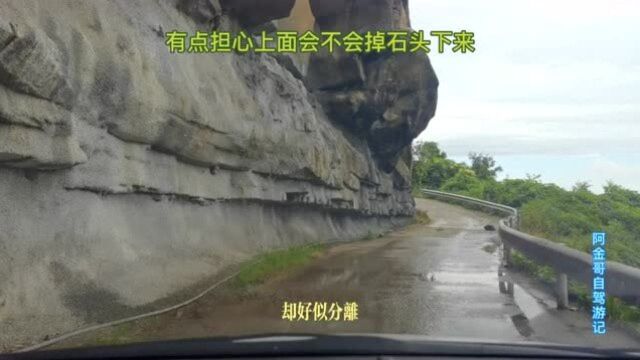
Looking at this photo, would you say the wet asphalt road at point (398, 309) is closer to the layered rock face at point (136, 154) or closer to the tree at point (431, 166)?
the layered rock face at point (136, 154)

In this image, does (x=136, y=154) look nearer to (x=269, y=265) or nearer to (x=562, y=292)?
(x=269, y=265)

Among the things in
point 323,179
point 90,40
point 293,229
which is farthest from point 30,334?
point 323,179

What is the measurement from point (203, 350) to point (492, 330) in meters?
3.10

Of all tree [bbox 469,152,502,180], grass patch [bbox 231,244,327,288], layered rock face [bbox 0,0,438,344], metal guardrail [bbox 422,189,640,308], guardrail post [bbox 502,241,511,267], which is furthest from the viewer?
tree [bbox 469,152,502,180]

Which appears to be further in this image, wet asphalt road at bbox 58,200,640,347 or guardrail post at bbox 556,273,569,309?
guardrail post at bbox 556,273,569,309

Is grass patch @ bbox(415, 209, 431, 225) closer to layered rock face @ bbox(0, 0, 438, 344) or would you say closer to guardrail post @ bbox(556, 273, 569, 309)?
layered rock face @ bbox(0, 0, 438, 344)

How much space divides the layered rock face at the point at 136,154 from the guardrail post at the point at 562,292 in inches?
151

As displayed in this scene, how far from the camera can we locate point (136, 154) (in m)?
8.01

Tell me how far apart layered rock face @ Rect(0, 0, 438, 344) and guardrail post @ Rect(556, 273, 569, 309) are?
151 inches

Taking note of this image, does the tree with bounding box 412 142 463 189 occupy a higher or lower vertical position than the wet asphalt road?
higher

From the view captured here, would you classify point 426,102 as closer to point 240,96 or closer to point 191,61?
point 240,96

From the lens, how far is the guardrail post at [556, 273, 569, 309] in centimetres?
690

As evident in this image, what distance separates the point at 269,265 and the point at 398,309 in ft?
10.1

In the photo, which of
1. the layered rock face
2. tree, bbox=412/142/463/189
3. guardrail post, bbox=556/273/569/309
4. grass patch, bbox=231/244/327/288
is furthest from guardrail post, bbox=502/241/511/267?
tree, bbox=412/142/463/189
